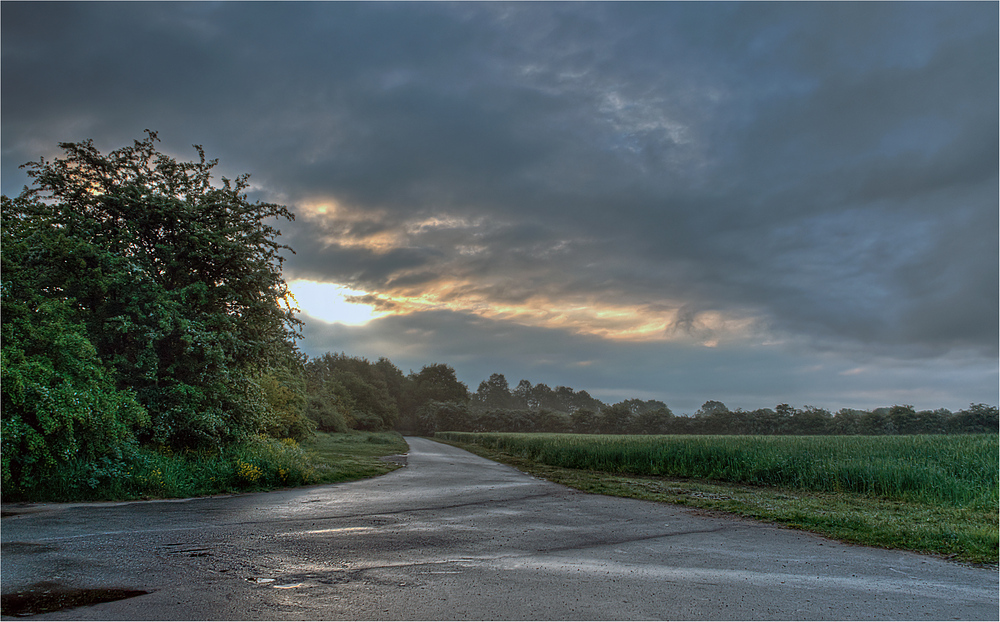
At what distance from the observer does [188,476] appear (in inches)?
520

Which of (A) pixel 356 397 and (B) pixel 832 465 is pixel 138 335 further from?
(A) pixel 356 397

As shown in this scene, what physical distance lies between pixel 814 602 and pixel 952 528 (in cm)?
598

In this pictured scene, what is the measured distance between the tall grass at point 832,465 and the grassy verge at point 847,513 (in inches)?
25.9

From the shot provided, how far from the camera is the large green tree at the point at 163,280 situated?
14492 mm

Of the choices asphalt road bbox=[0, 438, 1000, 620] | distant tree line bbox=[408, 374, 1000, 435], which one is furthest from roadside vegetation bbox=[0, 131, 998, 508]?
distant tree line bbox=[408, 374, 1000, 435]

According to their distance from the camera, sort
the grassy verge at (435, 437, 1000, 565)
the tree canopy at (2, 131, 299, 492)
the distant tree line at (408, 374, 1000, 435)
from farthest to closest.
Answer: the distant tree line at (408, 374, 1000, 435)
the tree canopy at (2, 131, 299, 492)
the grassy verge at (435, 437, 1000, 565)

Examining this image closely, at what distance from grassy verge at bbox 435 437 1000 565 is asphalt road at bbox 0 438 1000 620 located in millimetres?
851

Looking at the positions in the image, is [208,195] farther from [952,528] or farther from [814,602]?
[952,528]

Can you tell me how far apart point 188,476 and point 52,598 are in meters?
8.88

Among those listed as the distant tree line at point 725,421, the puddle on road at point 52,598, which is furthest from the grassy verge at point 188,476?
the distant tree line at point 725,421

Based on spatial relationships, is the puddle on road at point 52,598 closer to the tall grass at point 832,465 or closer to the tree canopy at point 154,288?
the tree canopy at point 154,288

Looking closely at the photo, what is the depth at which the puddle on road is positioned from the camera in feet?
15.8

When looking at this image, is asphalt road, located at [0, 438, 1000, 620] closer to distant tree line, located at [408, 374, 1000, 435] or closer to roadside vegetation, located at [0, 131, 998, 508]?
roadside vegetation, located at [0, 131, 998, 508]

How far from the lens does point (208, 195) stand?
693 inches
